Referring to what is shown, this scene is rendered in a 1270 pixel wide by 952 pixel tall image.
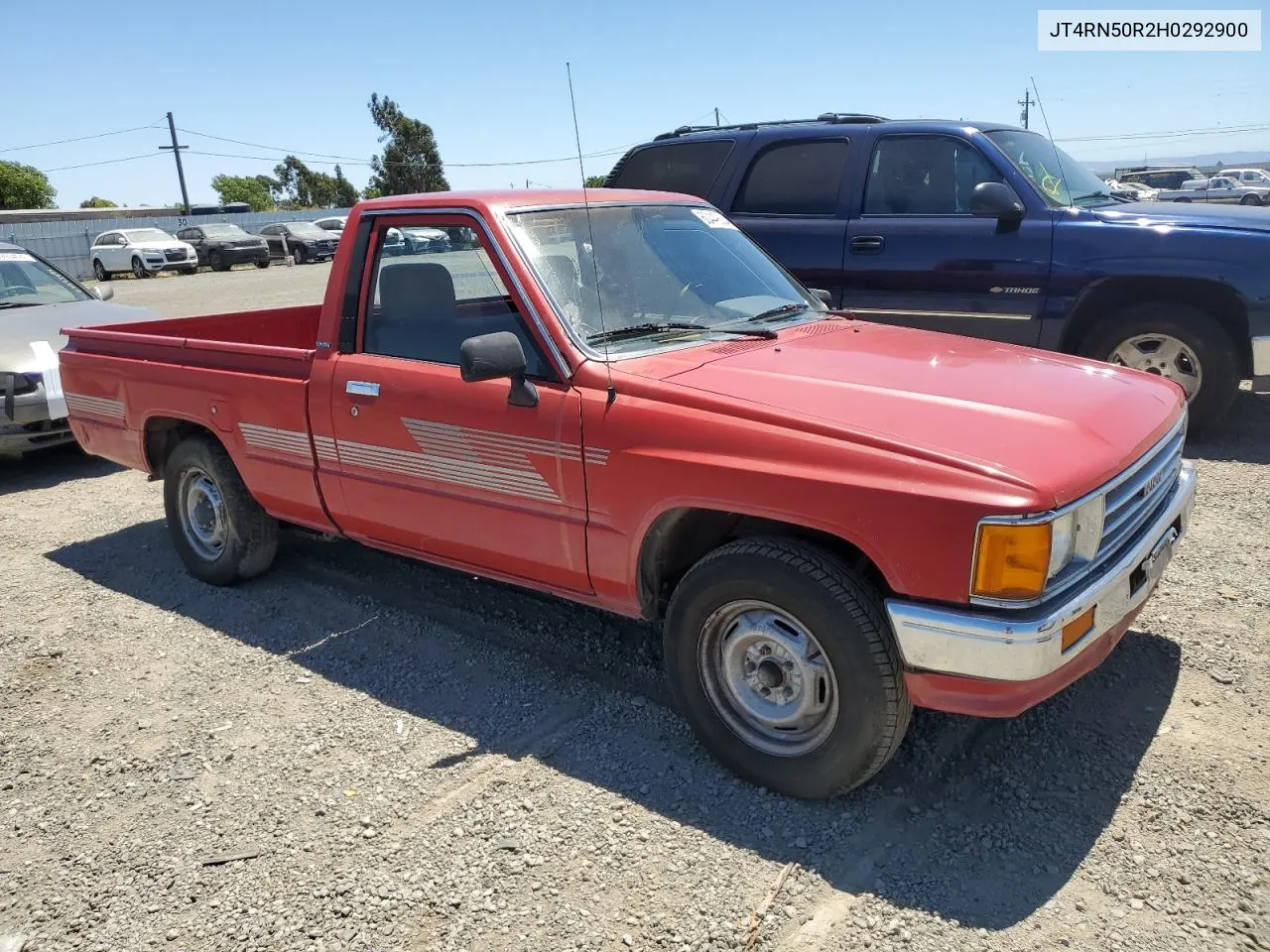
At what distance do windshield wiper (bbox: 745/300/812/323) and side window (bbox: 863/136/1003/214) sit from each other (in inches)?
122

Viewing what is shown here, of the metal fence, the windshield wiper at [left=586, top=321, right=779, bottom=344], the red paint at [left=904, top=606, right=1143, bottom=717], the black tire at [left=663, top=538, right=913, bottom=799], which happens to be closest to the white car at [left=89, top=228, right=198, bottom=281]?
the metal fence

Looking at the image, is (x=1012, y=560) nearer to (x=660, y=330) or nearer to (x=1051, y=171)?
(x=660, y=330)

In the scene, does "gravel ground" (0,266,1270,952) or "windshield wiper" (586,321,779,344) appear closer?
"gravel ground" (0,266,1270,952)

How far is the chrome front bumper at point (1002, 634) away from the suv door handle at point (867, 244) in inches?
178

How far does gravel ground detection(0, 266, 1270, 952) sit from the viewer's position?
259cm

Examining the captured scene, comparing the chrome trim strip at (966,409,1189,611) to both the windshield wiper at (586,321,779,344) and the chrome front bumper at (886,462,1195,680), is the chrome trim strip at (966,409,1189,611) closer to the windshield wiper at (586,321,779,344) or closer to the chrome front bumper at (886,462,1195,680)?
the chrome front bumper at (886,462,1195,680)

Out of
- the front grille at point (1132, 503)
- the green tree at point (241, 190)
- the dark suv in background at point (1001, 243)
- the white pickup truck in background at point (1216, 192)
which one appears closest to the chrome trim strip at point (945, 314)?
the dark suv in background at point (1001, 243)

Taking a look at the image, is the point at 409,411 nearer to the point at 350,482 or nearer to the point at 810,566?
the point at 350,482

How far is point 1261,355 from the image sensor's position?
6.04 metres

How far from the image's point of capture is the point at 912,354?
362 cm

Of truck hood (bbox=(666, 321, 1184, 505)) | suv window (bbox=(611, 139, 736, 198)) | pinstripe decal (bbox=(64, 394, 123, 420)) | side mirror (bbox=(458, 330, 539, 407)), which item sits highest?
suv window (bbox=(611, 139, 736, 198))

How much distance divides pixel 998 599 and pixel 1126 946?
0.88m

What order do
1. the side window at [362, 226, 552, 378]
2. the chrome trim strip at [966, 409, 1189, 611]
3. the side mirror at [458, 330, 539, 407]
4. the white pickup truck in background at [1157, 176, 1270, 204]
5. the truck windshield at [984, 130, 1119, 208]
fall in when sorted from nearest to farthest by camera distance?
the chrome trim strip at [966, 409, 1189, 611]
the side mirror at [458, 330, 539, 407]
the side window at [362, 226, 552, 378]
the truck windshield at [984, 130, 1119, 208]
the white pickup truck in background at [1157, 176, 1270, 204]

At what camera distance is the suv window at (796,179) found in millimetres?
7191
